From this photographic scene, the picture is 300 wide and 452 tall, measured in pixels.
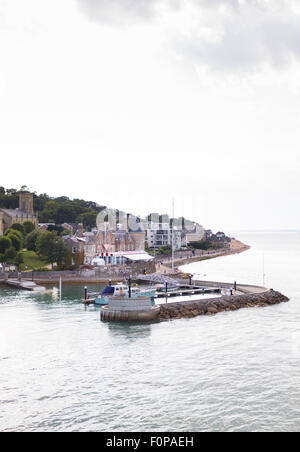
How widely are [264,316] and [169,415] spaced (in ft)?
88.9

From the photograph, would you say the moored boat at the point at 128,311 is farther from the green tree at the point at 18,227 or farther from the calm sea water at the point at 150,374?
the green tree at the point at 18,227

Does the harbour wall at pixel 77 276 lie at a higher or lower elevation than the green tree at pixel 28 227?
lower

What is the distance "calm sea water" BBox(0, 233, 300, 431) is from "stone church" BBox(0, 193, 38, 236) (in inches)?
3640

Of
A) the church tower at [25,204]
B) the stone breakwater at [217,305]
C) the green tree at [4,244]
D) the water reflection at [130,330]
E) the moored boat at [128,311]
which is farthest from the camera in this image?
the church tower at [25,204]

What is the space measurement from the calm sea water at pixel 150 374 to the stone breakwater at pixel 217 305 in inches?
90.4

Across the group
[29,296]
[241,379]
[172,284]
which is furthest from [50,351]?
[172,284]

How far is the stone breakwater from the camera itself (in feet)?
158

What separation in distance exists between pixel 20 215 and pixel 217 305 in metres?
106

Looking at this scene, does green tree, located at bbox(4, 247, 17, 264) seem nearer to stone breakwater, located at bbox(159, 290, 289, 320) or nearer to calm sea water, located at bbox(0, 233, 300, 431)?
calm sea water, located at bbox(0, 233, 300, 431)

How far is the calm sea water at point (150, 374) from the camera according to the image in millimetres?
A: 22438

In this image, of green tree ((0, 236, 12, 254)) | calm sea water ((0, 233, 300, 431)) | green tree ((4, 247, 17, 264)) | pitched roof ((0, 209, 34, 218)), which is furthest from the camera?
pitched roof ((0, 209, 34, 218))

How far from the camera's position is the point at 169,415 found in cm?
2277

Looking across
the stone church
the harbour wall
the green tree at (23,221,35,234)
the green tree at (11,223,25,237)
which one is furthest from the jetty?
the stone church

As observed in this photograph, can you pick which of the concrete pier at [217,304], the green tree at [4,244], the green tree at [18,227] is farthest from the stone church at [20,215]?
the concrete pier at [217,304]
